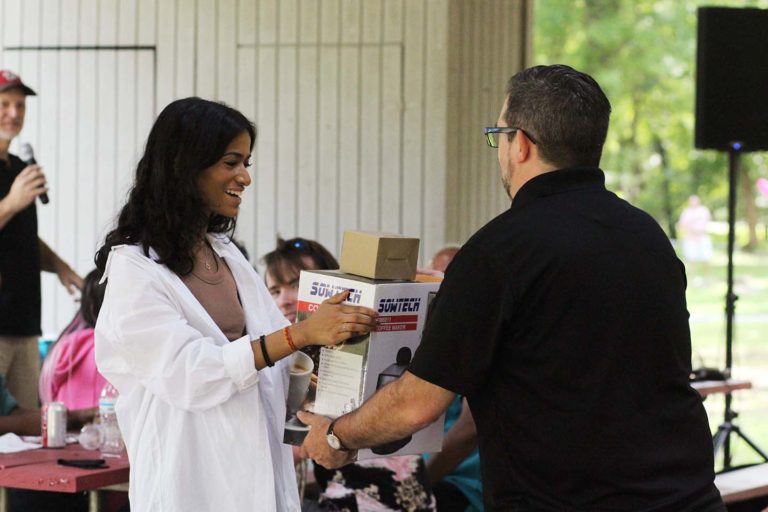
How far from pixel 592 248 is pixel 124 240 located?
3.89ft

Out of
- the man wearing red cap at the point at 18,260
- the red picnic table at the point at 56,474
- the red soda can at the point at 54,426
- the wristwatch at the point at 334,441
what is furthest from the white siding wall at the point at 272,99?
the wristwatch at the point at 334,441

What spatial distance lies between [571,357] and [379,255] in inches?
26.7

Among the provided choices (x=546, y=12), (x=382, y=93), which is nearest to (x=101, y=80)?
(x=382, y=93)

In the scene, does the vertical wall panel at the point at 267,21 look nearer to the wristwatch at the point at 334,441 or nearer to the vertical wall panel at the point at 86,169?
the vertical wall panel at the point at 86,169

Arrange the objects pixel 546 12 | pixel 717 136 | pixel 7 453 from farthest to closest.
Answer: pixel 546 12
pixel 717 136
pixel 7 453

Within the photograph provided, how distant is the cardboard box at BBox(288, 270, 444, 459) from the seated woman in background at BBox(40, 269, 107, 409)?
84.6 inches

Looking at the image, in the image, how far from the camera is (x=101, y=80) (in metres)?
7.47

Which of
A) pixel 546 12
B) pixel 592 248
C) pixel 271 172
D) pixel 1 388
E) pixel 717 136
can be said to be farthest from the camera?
pixel 546 12

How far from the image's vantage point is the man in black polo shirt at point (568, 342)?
220cm

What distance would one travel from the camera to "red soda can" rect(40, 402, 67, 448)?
396cm

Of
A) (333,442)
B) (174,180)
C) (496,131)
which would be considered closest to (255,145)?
(174,180)

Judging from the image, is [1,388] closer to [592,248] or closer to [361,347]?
[361,347]

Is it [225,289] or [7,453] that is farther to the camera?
[7,453]

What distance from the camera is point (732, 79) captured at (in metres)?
6.88
